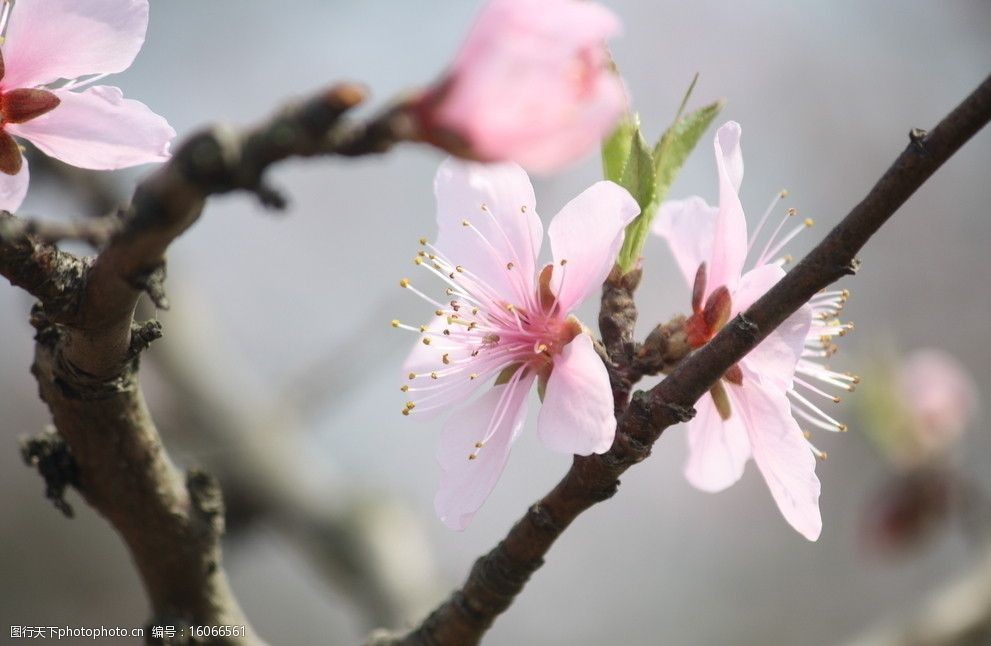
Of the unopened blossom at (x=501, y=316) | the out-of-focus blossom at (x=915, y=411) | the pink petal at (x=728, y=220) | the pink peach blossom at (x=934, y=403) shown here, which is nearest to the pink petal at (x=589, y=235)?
the unopened blossom at (x=501, y=316)

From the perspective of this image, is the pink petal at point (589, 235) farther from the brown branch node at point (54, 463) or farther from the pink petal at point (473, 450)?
the brown branch node at point (54, 463)

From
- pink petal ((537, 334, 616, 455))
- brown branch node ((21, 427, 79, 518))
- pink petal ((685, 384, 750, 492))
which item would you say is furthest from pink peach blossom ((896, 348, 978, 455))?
brown branch node ((21, 427, 79, 518))

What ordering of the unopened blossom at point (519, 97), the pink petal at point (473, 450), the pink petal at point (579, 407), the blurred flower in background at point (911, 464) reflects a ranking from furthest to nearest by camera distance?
the blurred flower in background at point (911, 464), the pink petal at point (473, 450), the pink petal at point (579, 407), the unopened blossom at point (519, 97)

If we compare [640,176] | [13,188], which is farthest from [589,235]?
[13,188]

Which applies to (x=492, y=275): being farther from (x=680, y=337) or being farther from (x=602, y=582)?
(x=602, y=582)

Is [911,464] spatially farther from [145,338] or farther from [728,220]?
[145,338]
